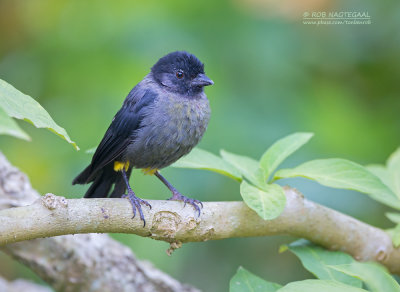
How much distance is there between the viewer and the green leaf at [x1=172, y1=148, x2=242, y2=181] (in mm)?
2467

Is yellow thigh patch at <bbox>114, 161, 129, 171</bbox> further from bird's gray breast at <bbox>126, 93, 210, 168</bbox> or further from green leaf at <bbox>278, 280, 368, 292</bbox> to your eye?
green leaf at <bbox>278, 280, 368, 292</bbox>

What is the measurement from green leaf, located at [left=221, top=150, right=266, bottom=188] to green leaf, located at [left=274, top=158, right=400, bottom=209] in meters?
0.11

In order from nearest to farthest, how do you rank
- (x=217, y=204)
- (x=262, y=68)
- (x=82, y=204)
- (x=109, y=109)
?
(x=82, y=204) → (x=217, y=204) → (x=109, y=109) → (x=262, y=68)

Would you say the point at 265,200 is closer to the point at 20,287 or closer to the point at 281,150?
the point at 281,150

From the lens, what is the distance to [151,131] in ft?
10.4

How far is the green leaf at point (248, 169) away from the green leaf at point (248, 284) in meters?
0.47

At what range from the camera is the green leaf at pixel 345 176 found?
2264 mm

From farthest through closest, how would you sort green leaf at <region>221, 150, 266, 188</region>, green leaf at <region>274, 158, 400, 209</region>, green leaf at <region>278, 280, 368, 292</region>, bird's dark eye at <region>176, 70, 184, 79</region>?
1. bird's dark eye at <region>176, 70, 184, 79</region>
2. green leaf at <region>221, 150, 266, 188</region>
3. green leaf at <region>274, 158, 400, 209</region>
4. green leaf at <region>278, 280, 368, 292</region>

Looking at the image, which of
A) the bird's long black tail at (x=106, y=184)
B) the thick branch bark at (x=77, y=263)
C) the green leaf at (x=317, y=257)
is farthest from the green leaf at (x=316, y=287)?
the bird's long black tail at (x=106, y=184)

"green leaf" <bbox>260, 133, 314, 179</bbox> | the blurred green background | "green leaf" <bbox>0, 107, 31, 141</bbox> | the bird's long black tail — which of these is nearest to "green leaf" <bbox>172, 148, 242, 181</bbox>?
"green leaf" <bbox>260, 133, 314, 179</bbox>

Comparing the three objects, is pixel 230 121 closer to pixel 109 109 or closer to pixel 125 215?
pixel 109 109

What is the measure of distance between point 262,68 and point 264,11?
22.2 inches

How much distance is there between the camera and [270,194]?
2.30 m

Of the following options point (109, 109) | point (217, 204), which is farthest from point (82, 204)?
point (109, 109)
